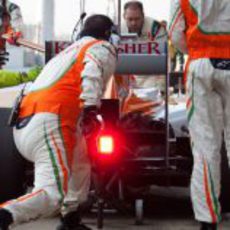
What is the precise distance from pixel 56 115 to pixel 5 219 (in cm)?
84

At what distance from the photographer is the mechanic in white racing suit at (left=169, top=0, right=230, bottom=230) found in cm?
556

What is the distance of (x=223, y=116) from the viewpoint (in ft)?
18.6

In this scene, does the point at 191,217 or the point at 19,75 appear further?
the point at 191,217

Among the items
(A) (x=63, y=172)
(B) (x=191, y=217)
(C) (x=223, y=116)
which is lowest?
(B) (x=191, y=217)

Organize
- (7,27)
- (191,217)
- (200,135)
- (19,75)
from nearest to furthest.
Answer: (200,135) → (19,75) → (191,217) → (7,27)

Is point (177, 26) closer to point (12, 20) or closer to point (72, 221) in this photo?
point (72, 221)

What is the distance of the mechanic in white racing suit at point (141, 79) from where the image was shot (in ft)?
25.8

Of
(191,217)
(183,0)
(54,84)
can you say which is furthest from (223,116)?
(191,217)

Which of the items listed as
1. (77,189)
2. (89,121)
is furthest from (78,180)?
(89,121)

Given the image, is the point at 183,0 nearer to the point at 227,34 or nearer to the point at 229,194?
the point at 227,34

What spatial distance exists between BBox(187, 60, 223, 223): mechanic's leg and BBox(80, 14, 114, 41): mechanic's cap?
0.99 meters

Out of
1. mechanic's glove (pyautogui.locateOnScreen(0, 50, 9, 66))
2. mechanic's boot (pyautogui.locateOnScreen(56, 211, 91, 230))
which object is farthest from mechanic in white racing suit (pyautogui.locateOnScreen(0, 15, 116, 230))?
mechanic's glove (pyautogui.locateOnScreen(0, 50, 9, 66))

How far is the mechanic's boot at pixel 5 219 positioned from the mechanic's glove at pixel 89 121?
914 millimetres

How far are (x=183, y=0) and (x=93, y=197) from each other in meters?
2.00
